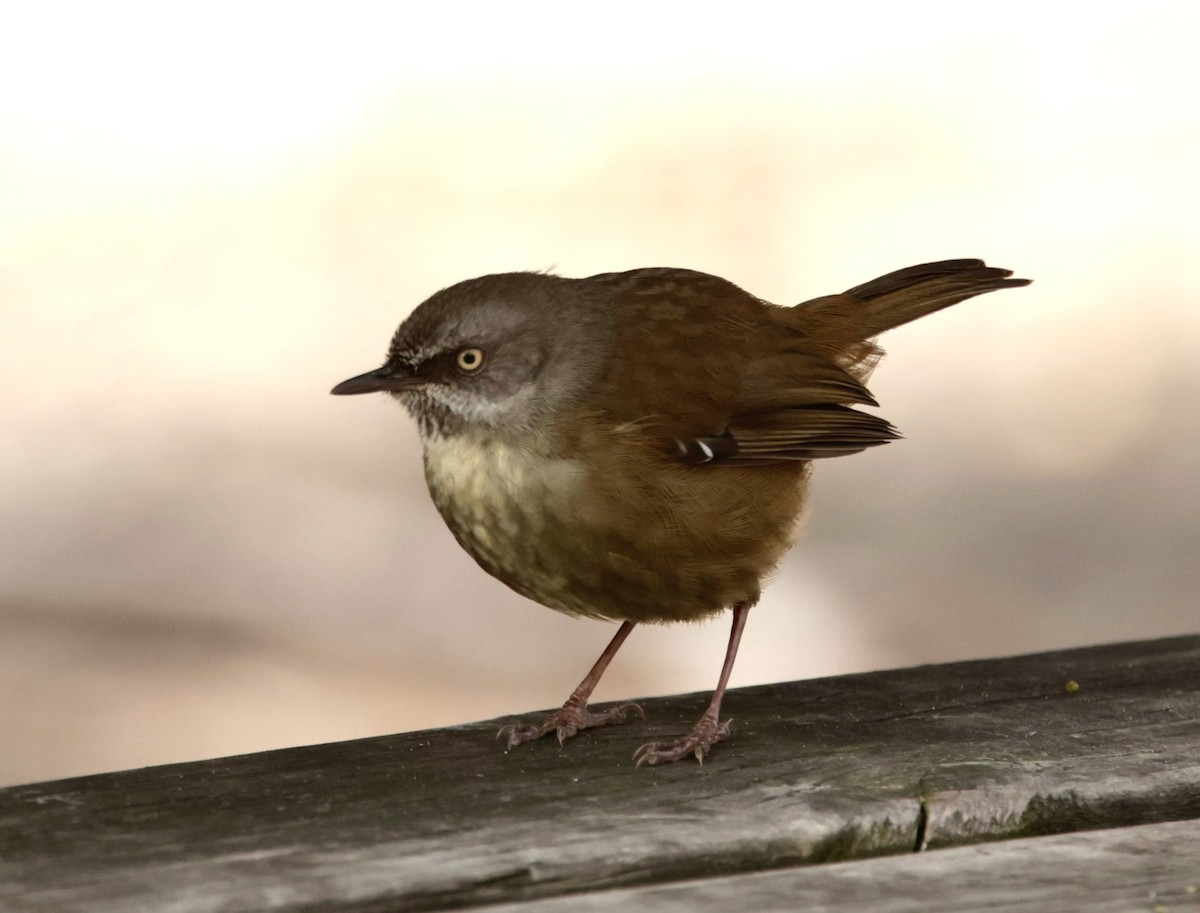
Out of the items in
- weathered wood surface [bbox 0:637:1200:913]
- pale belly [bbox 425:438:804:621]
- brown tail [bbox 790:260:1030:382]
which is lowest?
weathered wood surface [bbox 0:637:1200:913]

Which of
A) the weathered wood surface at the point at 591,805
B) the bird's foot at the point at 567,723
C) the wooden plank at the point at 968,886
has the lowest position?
the wooden plank at the point at 968,886

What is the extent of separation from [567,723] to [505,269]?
5405 millimetres

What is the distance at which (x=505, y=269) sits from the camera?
30.0ft

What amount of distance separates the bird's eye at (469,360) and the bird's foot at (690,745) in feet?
4.12

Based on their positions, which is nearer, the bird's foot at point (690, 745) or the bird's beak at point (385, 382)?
the bird's foot at point (690, 745)

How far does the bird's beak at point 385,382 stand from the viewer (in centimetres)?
468

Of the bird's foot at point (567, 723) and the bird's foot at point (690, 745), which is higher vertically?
the bird's foot at point (567, 723)

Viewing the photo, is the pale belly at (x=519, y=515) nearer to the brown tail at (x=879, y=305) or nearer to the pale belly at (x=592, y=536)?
the pale belly at (x=592, y=536)

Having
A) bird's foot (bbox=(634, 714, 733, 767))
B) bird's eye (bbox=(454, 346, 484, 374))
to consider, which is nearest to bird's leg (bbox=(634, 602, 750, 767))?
bird's foot (bbox=(634, 714, 733, 767))

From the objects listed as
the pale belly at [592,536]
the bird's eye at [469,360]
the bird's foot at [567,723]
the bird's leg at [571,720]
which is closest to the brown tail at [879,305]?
the pale belly at [592,536]

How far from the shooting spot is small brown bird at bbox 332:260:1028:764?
14.1ft

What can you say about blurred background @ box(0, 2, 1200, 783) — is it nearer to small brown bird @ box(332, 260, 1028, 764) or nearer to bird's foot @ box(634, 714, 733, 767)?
small brown bird @ box(332, 260, 1028, 764)

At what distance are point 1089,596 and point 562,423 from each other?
4.64 meters

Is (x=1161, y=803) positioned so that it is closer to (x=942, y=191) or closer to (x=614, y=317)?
(x=614, y=317)
